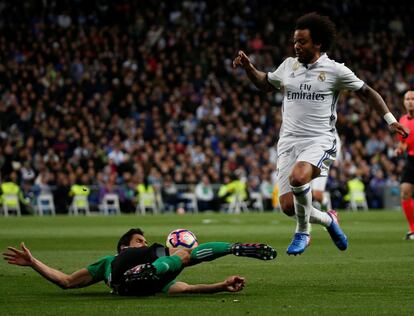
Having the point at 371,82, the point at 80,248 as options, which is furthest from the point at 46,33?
the point at 80,248

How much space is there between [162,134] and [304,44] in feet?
75.6

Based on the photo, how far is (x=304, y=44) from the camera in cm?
1044

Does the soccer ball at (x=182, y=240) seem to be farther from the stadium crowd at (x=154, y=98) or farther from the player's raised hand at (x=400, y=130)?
the stadium crowd at (x=154, y=98)

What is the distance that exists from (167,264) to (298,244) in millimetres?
2314

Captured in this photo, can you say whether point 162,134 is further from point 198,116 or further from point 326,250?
point 326,250

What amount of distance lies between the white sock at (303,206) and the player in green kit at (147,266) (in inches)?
74.1

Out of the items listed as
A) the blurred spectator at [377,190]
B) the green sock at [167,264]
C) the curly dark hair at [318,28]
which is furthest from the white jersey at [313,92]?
the blurred spectator at [377,190]

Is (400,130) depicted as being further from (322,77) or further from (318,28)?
(318,28)

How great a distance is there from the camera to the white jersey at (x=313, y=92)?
411 inches

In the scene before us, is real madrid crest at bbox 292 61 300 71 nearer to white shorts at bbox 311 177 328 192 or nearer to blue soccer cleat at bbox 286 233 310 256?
blue soccer cleat at bbox 286 233 310 256

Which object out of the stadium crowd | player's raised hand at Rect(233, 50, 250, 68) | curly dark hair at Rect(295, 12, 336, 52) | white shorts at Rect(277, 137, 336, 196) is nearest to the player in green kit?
white shorts at Rect(277, 137, 336, 196)

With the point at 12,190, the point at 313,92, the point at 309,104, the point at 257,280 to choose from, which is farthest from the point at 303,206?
the point at 12,190

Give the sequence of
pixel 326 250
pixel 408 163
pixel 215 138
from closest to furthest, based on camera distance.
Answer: pixel 326 250
pixel 408 163
pixel 215 138

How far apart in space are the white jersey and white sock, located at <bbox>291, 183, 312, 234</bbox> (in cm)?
Result: 62
